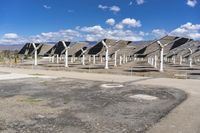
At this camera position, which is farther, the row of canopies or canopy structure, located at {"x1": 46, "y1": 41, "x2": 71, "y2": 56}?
canopy structure, located at {"x1": 46, "y1": 41, "x2": 71, "y2": 56}

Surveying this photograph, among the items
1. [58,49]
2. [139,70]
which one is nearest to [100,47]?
[58,49]

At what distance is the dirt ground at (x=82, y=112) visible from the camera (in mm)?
9383

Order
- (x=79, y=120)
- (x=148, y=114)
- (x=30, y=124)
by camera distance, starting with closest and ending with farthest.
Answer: (x=30, y=124), (x=79, y=120), (x=148, y=114)

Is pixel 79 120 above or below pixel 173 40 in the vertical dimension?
below

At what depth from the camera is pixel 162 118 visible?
10.8 m

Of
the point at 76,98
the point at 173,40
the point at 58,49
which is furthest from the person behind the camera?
the point at 58,49

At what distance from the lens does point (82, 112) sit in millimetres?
11797

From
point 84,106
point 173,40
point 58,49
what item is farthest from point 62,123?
point 58,49

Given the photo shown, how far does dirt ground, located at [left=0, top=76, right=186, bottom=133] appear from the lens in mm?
9383

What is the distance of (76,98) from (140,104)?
12.0ft

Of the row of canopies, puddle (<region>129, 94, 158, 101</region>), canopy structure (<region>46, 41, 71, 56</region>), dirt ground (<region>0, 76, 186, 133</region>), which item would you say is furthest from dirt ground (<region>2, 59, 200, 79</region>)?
dirt ground (<region>0, 76, 186, 133</region>)

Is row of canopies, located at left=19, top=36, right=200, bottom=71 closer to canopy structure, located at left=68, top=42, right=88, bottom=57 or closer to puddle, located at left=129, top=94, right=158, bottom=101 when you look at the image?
canopy structure, located at left=68, top=42, right=88, bottom=57

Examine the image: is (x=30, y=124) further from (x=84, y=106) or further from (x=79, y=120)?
(x=84, y=106)

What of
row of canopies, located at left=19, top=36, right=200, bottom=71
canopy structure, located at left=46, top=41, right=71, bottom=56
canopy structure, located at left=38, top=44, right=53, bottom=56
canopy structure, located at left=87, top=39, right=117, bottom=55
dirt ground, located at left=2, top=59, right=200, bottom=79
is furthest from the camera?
canopy structure, located at left=38, top=44, right=53, bottom=56
